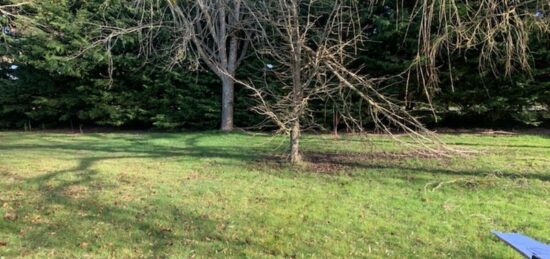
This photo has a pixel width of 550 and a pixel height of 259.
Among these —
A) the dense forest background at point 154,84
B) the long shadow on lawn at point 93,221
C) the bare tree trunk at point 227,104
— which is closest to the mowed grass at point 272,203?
the long shadow on lawn at point 93,221

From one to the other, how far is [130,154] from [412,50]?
810cm

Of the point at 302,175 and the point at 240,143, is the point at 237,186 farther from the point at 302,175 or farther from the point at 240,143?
the point at 240,143

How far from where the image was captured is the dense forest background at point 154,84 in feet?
45.2

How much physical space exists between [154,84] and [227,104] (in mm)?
2676

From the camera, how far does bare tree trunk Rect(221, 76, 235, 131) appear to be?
1609 centimetres

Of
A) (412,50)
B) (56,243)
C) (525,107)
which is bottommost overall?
(56,243)

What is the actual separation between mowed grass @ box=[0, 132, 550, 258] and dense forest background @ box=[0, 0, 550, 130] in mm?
3071

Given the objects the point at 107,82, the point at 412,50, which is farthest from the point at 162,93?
the point at 412,50

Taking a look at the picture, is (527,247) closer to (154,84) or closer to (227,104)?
(227,104)

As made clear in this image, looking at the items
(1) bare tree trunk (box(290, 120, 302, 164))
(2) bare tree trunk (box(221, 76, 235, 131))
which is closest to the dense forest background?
(2) bare tree trunk (box(221, 76, 235, 131))

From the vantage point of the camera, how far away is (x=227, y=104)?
1617cm

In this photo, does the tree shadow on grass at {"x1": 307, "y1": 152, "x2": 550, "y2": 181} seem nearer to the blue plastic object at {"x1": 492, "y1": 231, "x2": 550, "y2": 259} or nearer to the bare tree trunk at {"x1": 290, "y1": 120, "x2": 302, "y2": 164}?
the bare tree trunk at {"x1": 290, "y1": 120, "x2": 302, "y2": 164}

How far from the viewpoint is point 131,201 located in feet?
22.1

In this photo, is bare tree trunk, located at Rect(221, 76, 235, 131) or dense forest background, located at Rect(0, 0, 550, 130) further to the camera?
bare tree trunk, located at Rect(221, 76, 235, 131)
